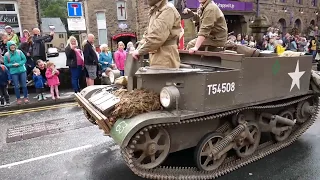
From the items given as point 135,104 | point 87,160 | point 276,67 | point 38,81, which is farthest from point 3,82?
point 276,67

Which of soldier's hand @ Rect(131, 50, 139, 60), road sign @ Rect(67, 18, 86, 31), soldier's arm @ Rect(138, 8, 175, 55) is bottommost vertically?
soldier's hand @ Rect(131, 50, 139, 60)

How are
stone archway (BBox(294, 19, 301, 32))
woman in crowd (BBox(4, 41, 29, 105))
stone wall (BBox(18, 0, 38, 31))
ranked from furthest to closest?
stone archway (BBox(294, 19, 301, 32)) → stone wall (BBox(18, 0, 38, 31)) → woman in crowd (BBox(4, 41, 29, 105))

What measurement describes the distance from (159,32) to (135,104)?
3.27ft

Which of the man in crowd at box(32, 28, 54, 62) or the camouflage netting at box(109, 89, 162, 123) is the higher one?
the man in crowd at box(32, 28, 54, 62)

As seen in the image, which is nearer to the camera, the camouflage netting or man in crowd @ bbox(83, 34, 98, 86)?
the camouflage netting

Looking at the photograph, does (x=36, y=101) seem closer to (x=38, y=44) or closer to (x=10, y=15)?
(x=38, y=44)

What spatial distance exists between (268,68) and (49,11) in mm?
81509

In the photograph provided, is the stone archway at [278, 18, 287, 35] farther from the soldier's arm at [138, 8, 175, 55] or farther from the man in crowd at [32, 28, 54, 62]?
the soldier's arm at [138, 8, 175, 55]

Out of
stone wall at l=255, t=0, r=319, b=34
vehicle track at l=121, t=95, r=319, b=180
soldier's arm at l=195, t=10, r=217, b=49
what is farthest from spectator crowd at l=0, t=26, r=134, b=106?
stone wall at l=255, t=0, r=319, b=34

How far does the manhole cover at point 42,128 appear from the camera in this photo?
19.2ft

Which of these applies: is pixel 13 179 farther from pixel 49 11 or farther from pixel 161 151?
pixel 49 11

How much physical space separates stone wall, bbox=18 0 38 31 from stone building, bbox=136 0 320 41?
863cm

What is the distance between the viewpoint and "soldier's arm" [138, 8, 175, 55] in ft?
12.4

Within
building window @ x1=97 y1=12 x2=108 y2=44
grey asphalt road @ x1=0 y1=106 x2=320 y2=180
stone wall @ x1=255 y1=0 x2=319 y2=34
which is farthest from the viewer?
building window @ x1=97 y1=12 x2=108 y2=44
